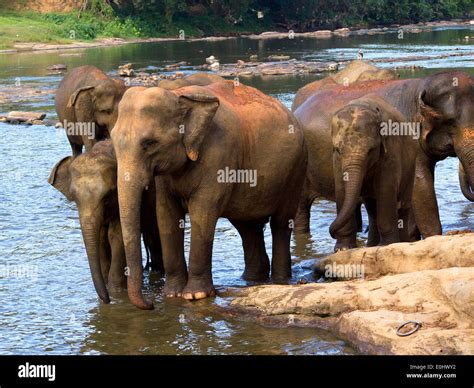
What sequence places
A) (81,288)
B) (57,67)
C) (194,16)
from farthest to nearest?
(194,16), (57,67), (81,288)

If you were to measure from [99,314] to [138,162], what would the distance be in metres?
1.49

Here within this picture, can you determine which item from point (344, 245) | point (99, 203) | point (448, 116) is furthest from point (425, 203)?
point (99, 203)

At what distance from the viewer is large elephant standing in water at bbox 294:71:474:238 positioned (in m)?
11.3

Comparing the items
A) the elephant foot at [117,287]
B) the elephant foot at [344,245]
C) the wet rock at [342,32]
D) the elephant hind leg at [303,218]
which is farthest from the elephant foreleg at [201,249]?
the wet rock at [342,32]

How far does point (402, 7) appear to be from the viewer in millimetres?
81625

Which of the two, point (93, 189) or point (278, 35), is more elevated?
point (93, 189)

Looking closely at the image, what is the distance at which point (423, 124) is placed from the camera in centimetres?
1150

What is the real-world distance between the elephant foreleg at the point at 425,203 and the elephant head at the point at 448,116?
0.63 feet

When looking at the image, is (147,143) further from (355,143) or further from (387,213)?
(387,213)

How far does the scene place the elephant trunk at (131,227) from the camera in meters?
8.54

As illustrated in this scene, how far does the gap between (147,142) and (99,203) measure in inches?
30.5

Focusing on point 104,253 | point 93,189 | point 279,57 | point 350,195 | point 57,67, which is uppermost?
point 93,189

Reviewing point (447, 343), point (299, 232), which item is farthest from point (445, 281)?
point (299, 232)

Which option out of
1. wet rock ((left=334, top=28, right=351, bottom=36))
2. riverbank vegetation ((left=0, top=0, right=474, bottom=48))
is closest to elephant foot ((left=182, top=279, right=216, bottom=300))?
riverbank vegetation ((left=0, top=0, right=474, bottom=48))
